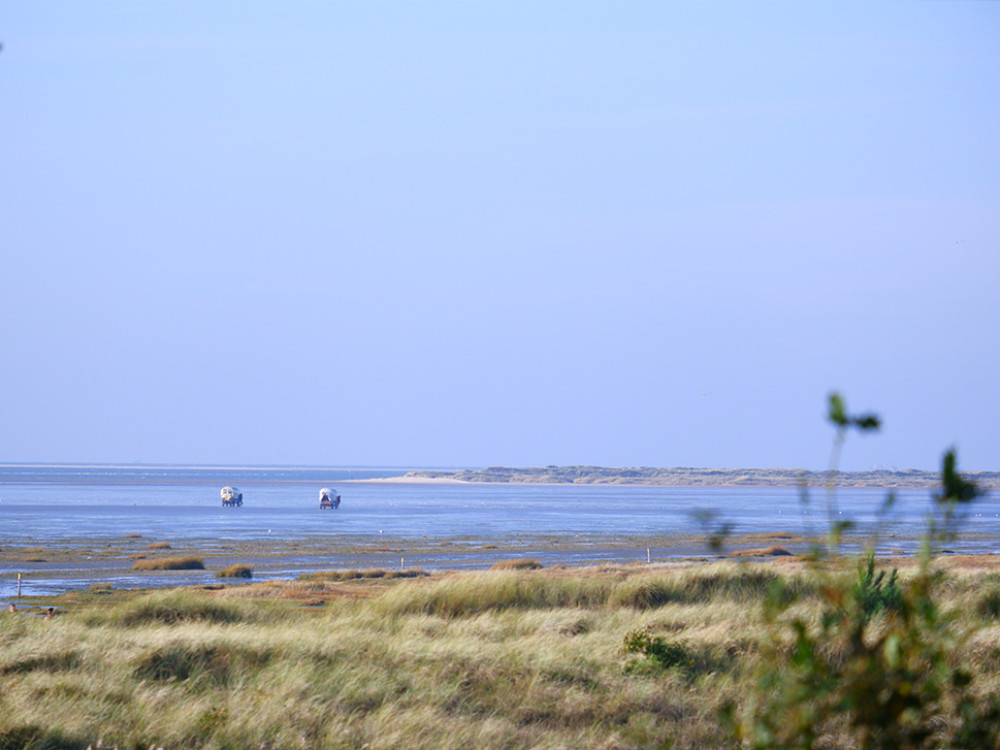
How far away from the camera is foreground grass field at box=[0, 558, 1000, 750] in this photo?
855 cm

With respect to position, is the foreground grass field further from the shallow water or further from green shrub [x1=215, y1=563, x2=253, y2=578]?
green shrub [x1=215, y1=563, x2=253, y2=578]

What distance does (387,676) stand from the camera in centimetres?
1030

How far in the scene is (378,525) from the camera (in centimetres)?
7625

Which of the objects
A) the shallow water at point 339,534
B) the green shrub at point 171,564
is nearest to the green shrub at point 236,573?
the shallow water at point 339,534

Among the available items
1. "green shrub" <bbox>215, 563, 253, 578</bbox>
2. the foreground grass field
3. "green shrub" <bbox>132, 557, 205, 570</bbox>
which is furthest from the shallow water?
the foreground grass field

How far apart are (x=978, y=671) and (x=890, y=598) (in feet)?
4.30

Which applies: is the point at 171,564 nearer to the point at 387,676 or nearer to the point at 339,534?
the point at 339,534

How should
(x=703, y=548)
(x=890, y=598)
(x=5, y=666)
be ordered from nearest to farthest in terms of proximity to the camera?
(x=5, y=666) < (x=890, y=598) < (x=703, y=548)

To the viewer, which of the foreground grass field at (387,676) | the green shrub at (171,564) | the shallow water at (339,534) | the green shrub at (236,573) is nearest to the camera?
the foreground grass field at (387,676)

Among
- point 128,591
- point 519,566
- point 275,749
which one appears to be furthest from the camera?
point 519,566

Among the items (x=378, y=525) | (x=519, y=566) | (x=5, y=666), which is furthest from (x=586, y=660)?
(x=378, y=525)

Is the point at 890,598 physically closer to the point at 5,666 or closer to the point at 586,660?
the point at 586,660

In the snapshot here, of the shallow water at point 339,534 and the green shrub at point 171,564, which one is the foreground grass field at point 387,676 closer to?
the shallow water at point 339,534

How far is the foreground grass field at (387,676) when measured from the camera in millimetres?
8547
